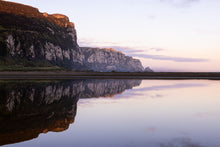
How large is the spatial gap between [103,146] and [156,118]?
757 centimetres

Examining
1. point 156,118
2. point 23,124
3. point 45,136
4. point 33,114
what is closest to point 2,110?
point 33,114

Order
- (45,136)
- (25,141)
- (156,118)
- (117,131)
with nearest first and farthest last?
(25,141) < (45,136) < (117,131) < (156,118)

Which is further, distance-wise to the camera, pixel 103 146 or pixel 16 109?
pixel 16 109

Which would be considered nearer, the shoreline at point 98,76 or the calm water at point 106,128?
the calm water at point 106,128

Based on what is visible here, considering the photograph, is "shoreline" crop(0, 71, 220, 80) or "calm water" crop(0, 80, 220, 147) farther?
"shoreline" crop(0, 71, 220, 80)

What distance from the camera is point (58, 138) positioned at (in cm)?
1129

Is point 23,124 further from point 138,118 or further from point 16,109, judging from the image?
point 138,118

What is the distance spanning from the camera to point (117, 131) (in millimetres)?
12719

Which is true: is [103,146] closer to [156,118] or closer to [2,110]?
[156,118]

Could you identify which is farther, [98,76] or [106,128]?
[98,76]

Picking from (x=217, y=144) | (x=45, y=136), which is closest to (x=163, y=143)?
(x=217, y=144)

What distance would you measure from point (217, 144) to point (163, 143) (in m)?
2.69

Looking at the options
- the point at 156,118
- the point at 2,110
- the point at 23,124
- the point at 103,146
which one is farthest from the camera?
the point at 2,110

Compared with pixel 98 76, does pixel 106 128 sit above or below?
below
